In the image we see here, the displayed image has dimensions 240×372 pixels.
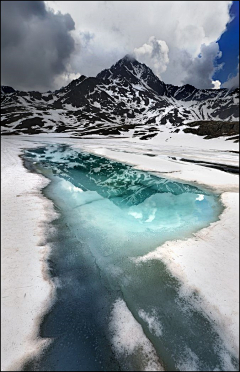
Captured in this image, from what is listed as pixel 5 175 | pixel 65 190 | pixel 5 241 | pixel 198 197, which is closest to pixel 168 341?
pixel 5 241

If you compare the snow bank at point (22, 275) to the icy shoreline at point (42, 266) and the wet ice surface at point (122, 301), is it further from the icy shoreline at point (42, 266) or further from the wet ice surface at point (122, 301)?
the wet ice surface at point (122, 301)

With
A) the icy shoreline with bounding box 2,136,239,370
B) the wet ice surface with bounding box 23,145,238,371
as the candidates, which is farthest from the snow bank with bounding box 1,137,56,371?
the wet ice surface with bounding box 23,145,238,371

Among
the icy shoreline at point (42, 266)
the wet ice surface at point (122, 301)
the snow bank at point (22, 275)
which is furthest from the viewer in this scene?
the icy shoreline at point (42, 266)

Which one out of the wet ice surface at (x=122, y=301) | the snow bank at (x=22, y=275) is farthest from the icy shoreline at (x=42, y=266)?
the wet ice surface at (x=122, y=301)

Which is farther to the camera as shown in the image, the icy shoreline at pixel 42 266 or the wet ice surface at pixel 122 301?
the icy shoreline at pixel 42 266

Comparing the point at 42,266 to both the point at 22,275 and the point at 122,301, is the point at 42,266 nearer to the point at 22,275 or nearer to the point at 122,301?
the point at 22,275

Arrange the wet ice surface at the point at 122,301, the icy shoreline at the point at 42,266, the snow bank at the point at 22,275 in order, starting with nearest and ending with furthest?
1. the wet ice surface at the point at 122,301
2. the snow bank at the point at 22,275
3. the icy shoreline at the point at 42,266

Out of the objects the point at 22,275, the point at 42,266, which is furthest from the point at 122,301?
the point at 22,275

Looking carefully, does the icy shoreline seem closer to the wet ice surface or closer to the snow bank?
the snow bank

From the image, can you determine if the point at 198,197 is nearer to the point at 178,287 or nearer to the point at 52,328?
the point at 178,287
